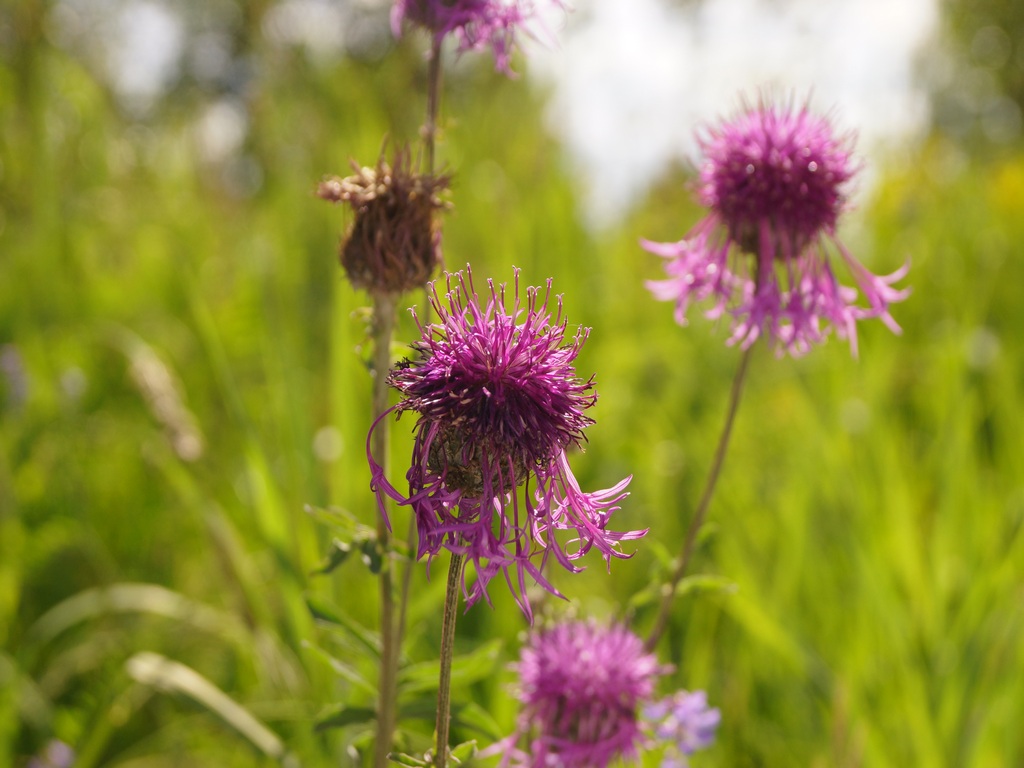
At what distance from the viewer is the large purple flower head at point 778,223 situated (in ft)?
3.67

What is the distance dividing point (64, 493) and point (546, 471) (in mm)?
1910

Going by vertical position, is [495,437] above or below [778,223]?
below

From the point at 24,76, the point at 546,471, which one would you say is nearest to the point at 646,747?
the point at 546,471

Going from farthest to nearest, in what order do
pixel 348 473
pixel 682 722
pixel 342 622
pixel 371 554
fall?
pixel 348 473, pixel 682 722, pixel 342 622, pixel 371 554

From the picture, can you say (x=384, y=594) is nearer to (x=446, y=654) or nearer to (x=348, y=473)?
(x=446, y=654)

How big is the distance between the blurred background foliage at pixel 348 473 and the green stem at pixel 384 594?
2cm

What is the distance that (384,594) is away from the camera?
3.07 feet

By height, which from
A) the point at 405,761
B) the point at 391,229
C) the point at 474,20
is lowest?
the point at 405,761

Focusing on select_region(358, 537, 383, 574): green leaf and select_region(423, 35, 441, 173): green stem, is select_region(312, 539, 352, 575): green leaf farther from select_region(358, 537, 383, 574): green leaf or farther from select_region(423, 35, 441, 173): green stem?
select_region(423, 35, 441, 173): green stem

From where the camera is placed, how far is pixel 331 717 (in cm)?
94

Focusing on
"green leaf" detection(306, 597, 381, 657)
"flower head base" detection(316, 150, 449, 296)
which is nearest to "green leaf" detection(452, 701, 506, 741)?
"green leaf" detection(306, 597, 381, 657)

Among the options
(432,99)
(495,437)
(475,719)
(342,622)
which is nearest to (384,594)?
(342,622)

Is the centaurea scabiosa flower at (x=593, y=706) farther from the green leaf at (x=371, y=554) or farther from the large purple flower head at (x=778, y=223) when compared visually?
the large purple flower head at (x=778, y=223)

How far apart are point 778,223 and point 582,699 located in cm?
62
